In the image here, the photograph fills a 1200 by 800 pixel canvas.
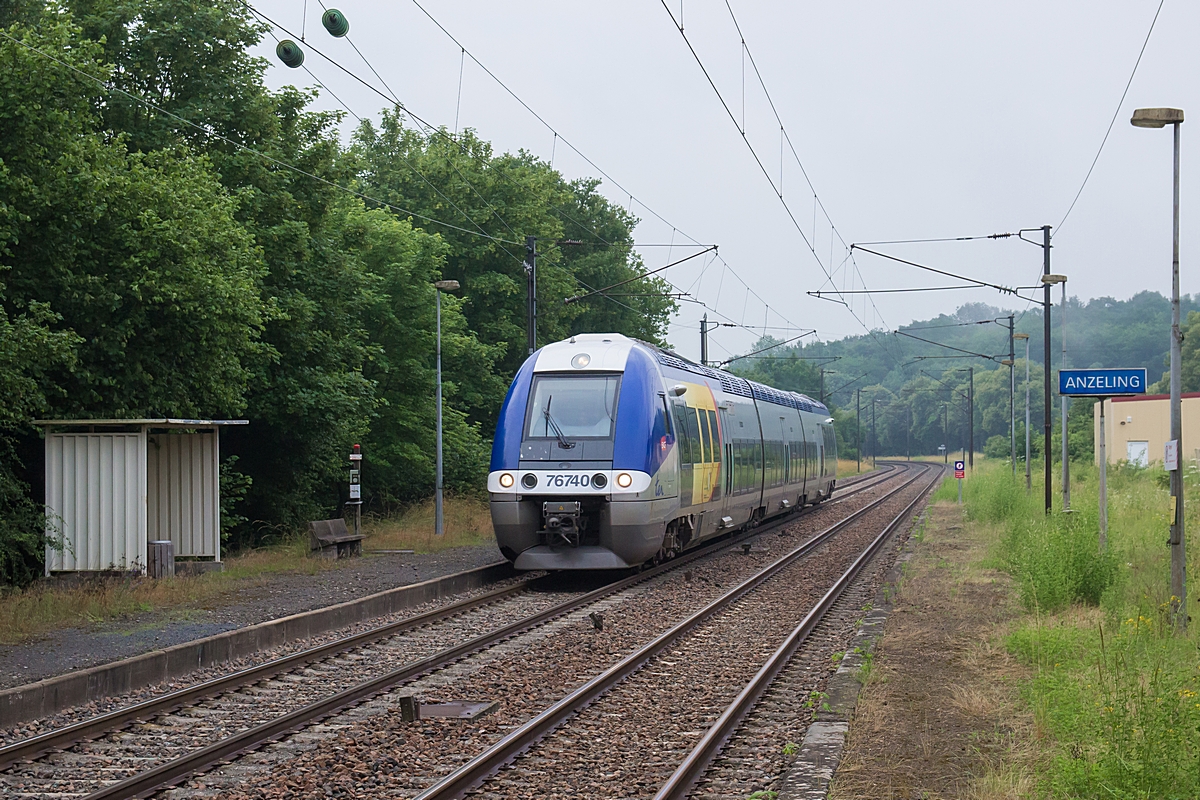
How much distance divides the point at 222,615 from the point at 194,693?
3.89m

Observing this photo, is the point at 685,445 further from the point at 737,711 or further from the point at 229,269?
the point at 737,711

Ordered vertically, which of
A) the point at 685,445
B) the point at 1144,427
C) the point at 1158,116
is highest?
the point at 1158,116

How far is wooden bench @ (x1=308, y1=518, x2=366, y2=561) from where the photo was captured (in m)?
20.1

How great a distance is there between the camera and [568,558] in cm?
1678

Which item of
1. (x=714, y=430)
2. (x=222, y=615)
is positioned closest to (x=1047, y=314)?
(x=714, y=430)

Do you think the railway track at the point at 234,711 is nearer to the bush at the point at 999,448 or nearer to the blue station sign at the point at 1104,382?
the blue station sign at the point at 1104,382

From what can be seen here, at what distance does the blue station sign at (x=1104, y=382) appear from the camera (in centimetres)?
1490

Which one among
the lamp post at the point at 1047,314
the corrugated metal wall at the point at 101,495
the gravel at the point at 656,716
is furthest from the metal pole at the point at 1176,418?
the corrugated metal wall at the point at 101,495

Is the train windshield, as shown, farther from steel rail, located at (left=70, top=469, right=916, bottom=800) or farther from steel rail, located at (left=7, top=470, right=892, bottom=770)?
steel rail, located at (left=7, top=470, right=892, bottom=770)

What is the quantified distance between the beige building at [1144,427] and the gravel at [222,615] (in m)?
37.2

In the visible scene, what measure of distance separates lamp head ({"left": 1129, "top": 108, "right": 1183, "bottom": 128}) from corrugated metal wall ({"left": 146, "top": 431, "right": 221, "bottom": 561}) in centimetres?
1343

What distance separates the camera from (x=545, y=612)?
47.0 ft

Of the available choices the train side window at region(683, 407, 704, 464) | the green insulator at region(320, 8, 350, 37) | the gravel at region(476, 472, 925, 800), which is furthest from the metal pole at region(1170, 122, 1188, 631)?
the green insulator at region(320, 8, 350, 37)

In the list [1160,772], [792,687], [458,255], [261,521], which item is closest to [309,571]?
[261,521]
